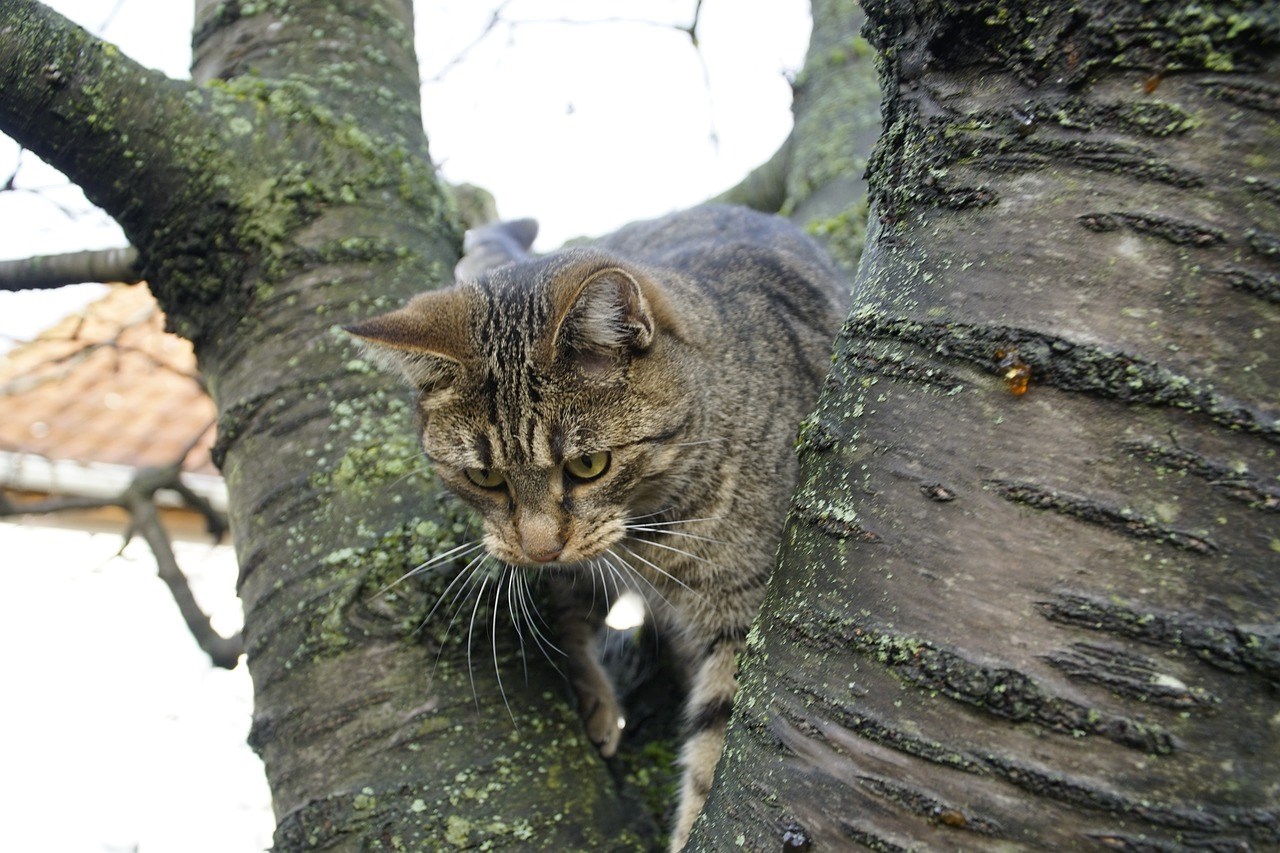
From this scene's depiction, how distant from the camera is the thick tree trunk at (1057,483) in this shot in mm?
1032

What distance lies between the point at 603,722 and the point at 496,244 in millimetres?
2016

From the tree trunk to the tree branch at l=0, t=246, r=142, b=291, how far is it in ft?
0.59

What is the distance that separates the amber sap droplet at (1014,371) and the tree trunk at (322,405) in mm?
1125

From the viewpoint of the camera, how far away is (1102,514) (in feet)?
3.58

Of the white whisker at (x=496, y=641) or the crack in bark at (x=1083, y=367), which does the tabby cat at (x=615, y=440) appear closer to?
the white whisker at (x=496, y=641)

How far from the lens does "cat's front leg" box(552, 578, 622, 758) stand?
7.41 ft

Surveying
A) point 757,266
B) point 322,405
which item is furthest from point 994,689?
point 757,266

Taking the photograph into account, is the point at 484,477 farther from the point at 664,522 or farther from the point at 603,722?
the point at 603,722

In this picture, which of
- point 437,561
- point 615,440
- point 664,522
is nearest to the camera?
point 437,561

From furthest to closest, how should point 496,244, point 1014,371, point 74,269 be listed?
point 496,244
point 74,269
point 1014,371

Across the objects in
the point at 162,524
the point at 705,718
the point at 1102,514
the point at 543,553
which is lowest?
the point at 162,524

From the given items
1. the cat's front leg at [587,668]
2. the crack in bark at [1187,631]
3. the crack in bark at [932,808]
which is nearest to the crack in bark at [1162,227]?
the crack in bark at [1187,631]

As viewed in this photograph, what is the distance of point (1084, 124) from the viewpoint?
117cm

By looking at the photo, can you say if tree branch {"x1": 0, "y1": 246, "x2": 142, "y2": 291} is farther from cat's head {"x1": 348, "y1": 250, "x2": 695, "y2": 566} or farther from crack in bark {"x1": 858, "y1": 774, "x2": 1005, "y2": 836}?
crack in bark {"x1": 858, "y1": 774, "x2": 1005, "y2": 836}
